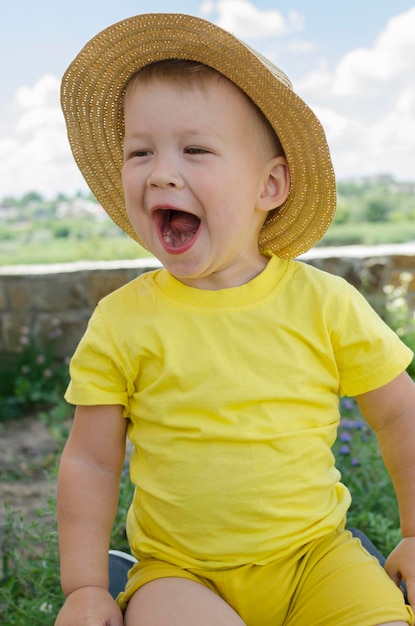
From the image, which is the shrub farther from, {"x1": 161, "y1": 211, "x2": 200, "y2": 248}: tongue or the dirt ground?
{"x1": 161, "y1": 211, "x2": 200, "y2": 248}: tongue

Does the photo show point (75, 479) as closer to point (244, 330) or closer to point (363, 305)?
point (244, 330)

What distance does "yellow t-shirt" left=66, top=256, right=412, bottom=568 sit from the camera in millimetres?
1445

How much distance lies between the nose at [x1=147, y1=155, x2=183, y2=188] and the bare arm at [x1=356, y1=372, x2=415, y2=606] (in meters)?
0.57

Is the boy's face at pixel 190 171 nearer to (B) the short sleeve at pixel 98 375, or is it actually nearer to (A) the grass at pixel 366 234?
(B) the short sleeve at pixel 98 375

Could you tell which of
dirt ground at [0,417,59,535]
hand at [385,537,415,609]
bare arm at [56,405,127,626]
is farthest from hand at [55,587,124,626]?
dirt ground at [0,417,59,535]

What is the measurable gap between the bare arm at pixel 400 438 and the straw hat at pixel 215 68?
39 cm

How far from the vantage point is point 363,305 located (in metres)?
1.56

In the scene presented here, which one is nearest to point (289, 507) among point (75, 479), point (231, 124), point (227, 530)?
point (227, 530)

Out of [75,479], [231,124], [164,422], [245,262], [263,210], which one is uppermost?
[231,124]

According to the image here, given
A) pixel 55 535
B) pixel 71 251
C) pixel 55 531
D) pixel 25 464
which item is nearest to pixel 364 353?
pixel 55 535

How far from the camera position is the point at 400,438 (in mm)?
1539

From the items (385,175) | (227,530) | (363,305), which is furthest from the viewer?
(385,175)

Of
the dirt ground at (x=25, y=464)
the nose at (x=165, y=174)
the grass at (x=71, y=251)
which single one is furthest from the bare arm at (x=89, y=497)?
the grass at (x=71, y=251)

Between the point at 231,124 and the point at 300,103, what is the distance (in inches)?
6.4
